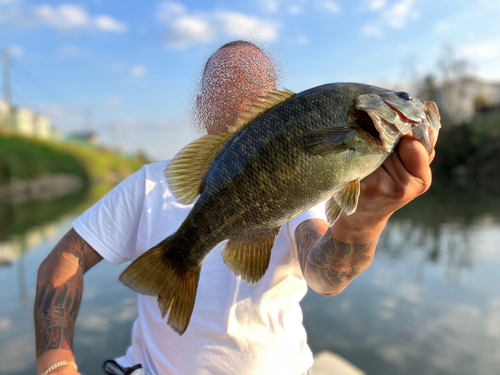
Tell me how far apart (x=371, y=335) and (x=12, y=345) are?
700 centimetres

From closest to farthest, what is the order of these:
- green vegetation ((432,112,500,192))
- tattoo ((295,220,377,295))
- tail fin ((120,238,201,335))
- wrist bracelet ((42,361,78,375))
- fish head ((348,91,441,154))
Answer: fish head ((348,91,441,154)) < tail fin ((120,238,201,335)) < tattoo ((295,220,377,295)) < wrist bracelet ((42,361,78,375)) < green vegetation ((432,112,500,192))

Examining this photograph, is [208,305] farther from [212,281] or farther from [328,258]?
[328,258]

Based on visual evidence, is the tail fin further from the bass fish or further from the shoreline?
the shoreline

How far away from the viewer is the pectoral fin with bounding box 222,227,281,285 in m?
1.54

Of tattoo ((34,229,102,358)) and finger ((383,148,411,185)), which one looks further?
tattoo ((34,229,102,358))

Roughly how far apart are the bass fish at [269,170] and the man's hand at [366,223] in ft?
0.20

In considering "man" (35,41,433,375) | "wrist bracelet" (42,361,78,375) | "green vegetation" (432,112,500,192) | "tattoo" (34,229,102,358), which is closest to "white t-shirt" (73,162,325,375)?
"man" (35,41,433,375)

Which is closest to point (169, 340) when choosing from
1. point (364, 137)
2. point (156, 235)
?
point (156, 235)

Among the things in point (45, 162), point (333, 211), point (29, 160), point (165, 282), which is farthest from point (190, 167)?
point (45, 162)

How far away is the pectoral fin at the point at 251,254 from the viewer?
1539 mm

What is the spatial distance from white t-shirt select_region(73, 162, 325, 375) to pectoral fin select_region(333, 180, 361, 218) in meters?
0.77

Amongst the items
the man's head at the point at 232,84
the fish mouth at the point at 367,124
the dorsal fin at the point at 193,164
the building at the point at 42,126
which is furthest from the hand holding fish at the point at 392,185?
the building at the point at 42,126

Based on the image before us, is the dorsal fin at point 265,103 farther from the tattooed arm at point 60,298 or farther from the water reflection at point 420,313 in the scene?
the water reflection at point 420,313

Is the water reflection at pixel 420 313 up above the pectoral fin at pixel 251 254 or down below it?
below
